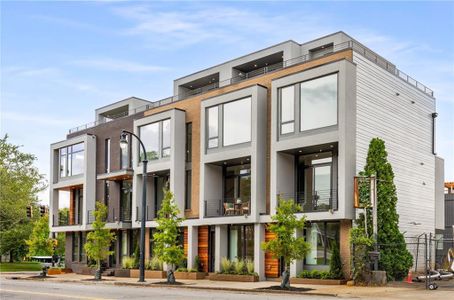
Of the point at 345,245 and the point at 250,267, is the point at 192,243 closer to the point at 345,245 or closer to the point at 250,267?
the point at 250,267

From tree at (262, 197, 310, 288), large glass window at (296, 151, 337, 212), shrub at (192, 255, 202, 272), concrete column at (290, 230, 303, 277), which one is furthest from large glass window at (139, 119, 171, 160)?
tree at (262, 197, 310, 288)

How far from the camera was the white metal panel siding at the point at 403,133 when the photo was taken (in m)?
30.6

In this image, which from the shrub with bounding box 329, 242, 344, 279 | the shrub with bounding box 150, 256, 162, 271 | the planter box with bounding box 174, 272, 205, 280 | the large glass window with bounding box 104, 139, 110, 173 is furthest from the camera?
the large glass window with bounding box 104, 139, 110, 173

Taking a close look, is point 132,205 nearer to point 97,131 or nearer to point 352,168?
point 97,131

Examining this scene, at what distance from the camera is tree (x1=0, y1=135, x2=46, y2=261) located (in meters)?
59.1

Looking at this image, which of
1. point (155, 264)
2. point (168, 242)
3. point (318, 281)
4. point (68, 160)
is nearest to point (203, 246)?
point (155, 264)

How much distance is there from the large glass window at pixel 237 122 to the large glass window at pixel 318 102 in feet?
12.8

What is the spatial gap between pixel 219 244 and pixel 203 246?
2001 mm

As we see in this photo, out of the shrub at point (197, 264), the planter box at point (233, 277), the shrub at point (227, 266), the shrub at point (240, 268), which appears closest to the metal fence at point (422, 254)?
the planter box at point (233, 277)

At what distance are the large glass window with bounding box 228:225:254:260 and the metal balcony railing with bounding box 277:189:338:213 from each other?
3.27 metres

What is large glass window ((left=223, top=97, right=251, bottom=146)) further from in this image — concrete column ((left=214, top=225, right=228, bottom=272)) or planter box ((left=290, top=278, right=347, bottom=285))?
planter box ((left=290, top=278, right=347, bottom=285))

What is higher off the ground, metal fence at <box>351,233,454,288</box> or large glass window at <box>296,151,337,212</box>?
large glass window at <box>296,151,337,212</box>

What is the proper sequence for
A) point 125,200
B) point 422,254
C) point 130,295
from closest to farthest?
1. point 130,295
2. point 422,254
3. point 125,200

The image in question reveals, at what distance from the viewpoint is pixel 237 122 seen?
34.4 m
